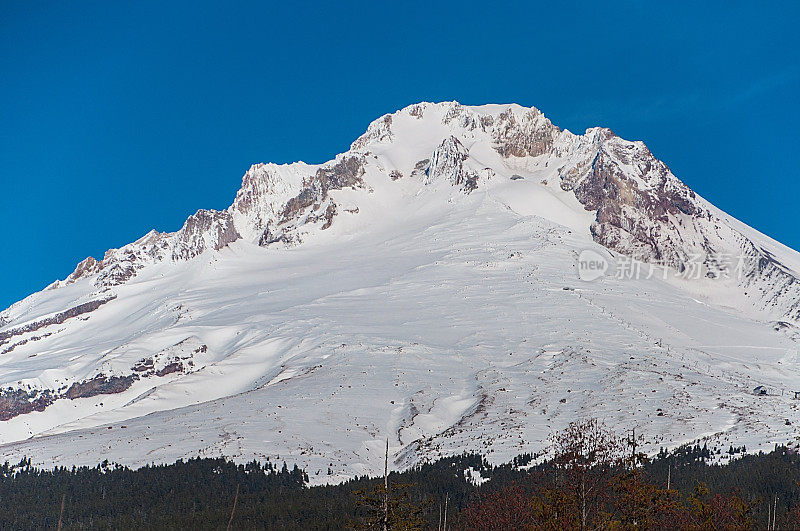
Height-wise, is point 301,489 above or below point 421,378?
below

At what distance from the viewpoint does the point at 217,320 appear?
7766 inches

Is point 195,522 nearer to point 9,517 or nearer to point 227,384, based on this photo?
point 9,517

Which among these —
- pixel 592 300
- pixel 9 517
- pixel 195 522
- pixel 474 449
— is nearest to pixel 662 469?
pixel 474 449

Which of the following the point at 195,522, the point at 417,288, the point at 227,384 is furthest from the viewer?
the point at 417,288

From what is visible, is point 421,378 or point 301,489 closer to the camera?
point 301,489

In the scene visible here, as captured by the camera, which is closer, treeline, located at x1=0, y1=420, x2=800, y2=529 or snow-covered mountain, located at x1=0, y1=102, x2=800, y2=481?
treeline, located at x1=0, y1=420, x2=800, y2=529

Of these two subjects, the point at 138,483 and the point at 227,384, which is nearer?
the point at 138,483

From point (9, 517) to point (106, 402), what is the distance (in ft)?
286

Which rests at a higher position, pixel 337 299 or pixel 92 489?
pixel 337 299

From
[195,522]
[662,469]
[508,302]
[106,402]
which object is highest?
[508,302]

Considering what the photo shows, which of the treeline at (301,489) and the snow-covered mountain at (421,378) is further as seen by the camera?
the snow-covered mountain at (421,378)

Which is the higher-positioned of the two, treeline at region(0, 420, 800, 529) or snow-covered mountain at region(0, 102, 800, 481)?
snow-covered mountain at region(0, 102, 800, 481)

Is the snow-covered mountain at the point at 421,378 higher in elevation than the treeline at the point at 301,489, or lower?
higher

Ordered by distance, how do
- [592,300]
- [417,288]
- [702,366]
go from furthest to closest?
[417,288]
[592,300]
[702,366]
